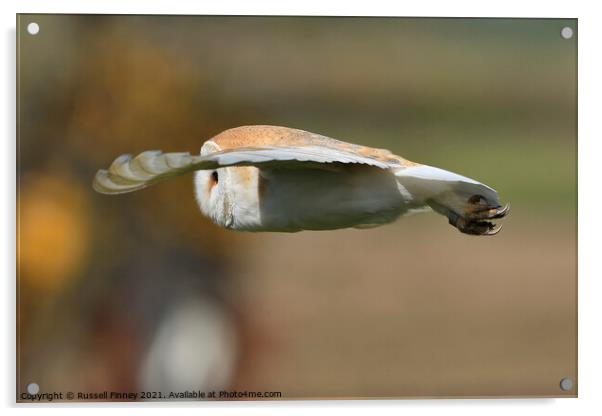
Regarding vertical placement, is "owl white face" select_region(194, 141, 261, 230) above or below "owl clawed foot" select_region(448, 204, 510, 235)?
above

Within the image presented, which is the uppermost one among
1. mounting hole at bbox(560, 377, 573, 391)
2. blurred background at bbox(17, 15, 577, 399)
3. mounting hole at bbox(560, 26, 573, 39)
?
mounting hole at bbox(560, 26, 573, 39)

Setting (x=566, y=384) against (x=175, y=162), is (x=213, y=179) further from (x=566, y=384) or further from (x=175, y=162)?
(x=566, y=384)

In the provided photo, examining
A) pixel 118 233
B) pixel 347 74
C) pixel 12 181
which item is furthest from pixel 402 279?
pixel 12 181

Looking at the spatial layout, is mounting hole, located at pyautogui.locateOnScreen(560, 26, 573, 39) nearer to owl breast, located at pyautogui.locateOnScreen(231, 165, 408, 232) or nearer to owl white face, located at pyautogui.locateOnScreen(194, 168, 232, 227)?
owl breast, located at pyautogui.locateOnScreen(231, 165, 408, 232)

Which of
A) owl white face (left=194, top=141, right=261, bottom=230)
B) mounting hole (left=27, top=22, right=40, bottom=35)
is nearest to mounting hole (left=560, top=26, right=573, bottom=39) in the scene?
owl white face (left=194, top=141, right=261, bottom=230)

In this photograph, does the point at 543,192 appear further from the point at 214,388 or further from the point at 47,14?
the point at 47,14

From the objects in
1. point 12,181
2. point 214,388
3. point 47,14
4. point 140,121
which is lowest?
point 214,388
